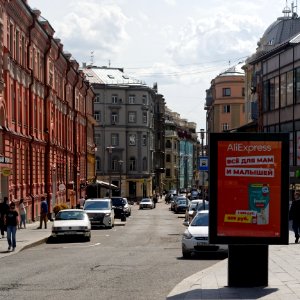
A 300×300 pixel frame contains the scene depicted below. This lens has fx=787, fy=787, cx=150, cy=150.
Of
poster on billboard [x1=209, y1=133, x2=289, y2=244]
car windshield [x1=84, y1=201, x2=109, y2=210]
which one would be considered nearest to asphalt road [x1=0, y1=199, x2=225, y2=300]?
poster on billboard [x1=209, y1=133, x2=289, y2=244]

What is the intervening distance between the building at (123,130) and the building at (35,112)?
42483 mm

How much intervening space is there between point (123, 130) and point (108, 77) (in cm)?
881

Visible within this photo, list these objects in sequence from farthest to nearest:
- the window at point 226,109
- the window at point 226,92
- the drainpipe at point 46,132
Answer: the window at point 226,109 < the window at point 226,92 < the drainpipe at point 46,132

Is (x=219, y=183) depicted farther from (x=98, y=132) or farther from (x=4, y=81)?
(x=98, y=132)

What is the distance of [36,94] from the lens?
158ft

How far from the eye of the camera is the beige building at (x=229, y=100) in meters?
109

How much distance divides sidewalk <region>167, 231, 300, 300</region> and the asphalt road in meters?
0.49

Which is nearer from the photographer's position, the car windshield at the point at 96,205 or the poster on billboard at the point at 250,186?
the poster on billboard at the point at 250,186

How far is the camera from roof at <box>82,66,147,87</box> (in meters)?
114

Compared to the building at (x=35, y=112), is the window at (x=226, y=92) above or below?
above

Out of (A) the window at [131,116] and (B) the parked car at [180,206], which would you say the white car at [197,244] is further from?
(A) the window at [131,116]

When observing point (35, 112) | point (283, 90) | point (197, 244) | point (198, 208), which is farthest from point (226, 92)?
point (197, 244)

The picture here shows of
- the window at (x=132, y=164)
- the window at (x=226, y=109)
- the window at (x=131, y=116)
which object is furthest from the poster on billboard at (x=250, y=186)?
the window at (x=132, y=164)

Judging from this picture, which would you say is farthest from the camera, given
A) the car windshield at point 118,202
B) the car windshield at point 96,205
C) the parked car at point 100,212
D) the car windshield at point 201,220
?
the car windshield at point 118,202
